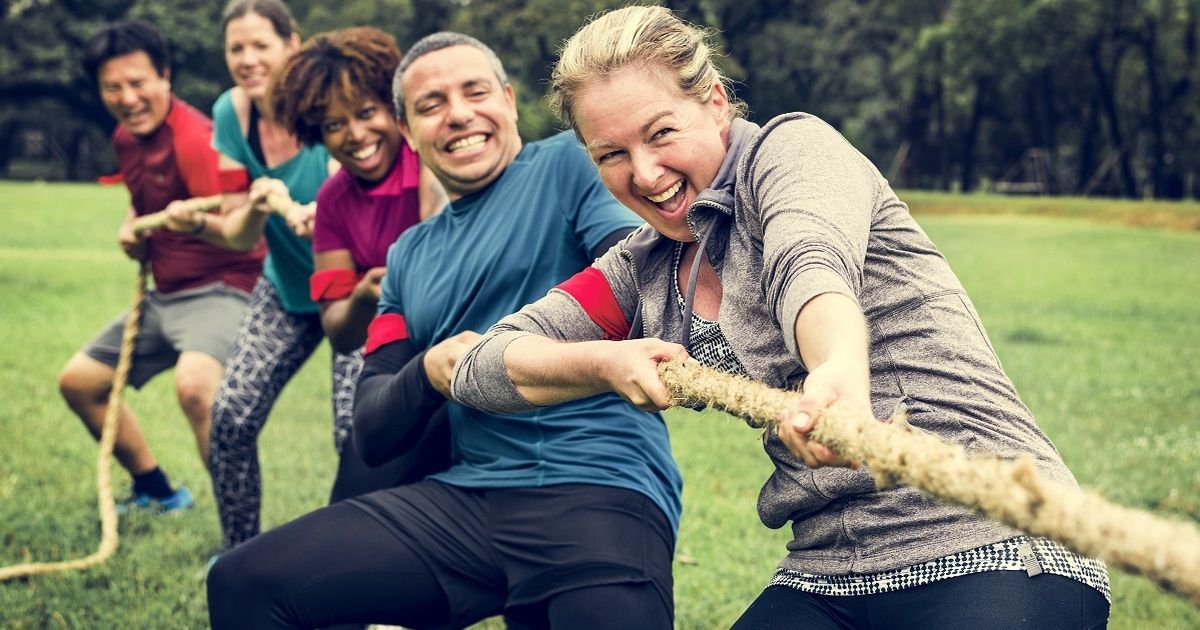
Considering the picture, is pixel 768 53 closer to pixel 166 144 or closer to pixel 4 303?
pixel 4 303

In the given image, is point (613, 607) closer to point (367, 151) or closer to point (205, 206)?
point (367, 151)

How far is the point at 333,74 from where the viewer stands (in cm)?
447

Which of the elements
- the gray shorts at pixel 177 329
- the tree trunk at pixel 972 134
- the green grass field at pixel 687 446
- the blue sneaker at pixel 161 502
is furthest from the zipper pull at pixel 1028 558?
the tree trunk at pixel 972 134

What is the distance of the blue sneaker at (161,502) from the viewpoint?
20.9ft

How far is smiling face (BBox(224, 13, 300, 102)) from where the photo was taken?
226 inches

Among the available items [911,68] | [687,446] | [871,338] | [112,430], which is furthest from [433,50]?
[911,68]

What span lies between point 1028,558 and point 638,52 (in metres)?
1.20

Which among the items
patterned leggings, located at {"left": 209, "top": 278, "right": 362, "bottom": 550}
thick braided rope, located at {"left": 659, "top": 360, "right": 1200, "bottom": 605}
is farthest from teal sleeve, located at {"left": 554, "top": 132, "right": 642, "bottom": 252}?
patterned leggings, located at {"left": 209, "top": 278, "right": 362, "bottom": 550}

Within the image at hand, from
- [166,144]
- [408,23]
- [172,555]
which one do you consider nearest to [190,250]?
[166,144]

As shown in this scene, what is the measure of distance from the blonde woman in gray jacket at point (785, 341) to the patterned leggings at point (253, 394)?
2.35 m

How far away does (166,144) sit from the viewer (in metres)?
6.08

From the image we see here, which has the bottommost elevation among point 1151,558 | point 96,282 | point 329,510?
point 96,282

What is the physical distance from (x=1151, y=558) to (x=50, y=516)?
571cm

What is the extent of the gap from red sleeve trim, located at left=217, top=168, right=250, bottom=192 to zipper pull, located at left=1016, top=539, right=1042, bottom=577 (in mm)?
3973
